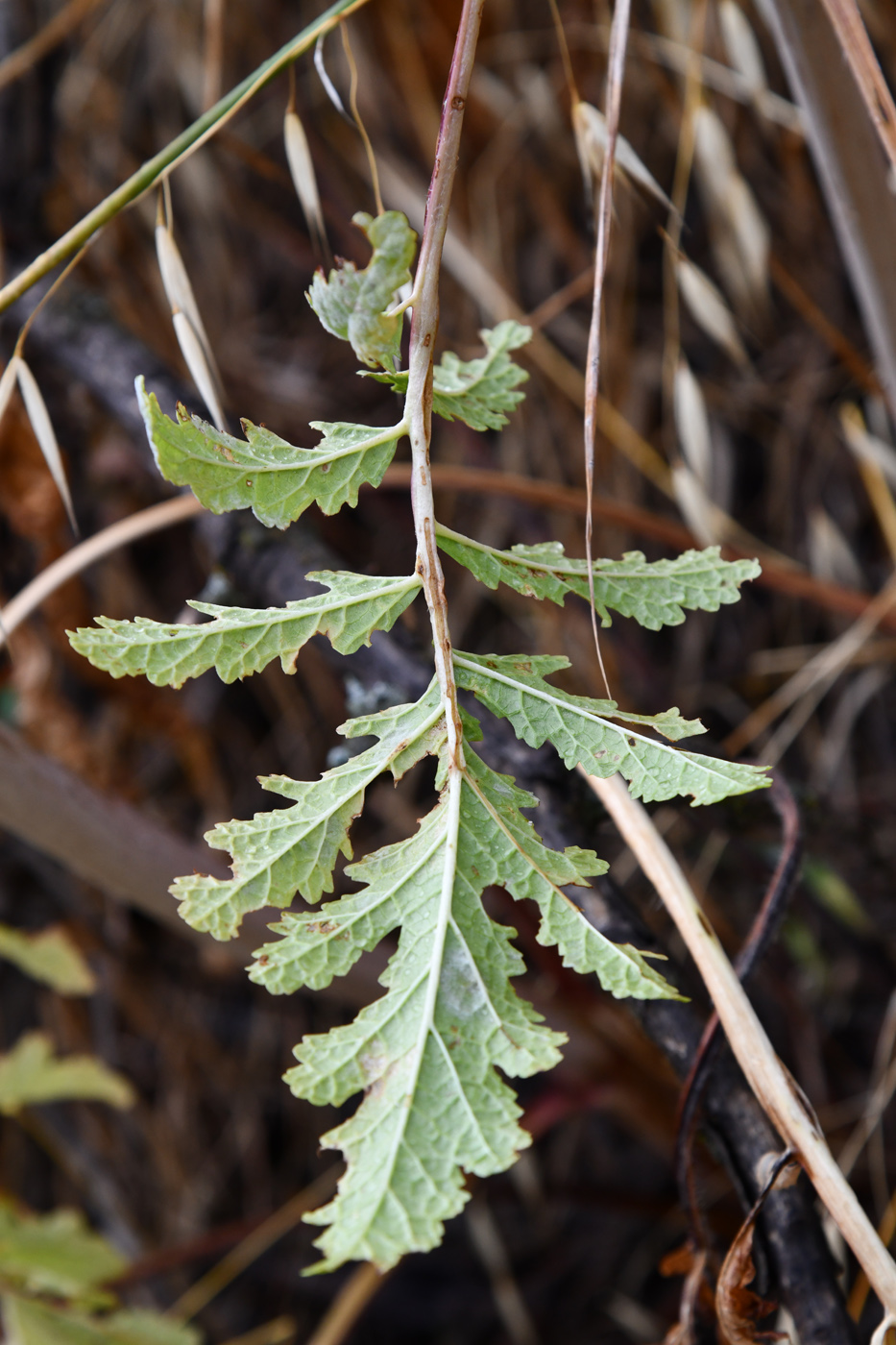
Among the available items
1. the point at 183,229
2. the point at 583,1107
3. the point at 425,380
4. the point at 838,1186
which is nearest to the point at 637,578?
the point at 425,380

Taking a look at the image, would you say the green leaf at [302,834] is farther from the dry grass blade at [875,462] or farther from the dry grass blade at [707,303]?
the dry grass blade at [875,462]

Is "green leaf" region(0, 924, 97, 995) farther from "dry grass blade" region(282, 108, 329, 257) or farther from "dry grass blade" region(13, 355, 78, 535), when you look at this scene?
"dry grass blade" region(282, 108, 329, 257)

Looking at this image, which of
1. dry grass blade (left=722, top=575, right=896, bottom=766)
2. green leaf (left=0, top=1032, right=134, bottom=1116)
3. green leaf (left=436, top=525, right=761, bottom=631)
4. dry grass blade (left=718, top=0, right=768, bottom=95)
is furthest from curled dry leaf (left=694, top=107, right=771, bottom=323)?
green leaf (left=0, top=1032, right=134, bottom=1116)

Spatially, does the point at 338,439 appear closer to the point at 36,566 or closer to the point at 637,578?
the point at 637,578

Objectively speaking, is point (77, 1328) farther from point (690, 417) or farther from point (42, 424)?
point (690, 417)

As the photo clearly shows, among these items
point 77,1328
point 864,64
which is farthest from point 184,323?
point 77,1328
